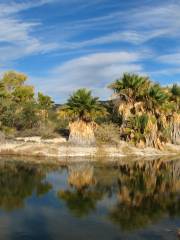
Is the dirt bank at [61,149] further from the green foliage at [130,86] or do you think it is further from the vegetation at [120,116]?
the green foliage at [130,86]

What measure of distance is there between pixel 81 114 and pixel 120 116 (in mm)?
9841

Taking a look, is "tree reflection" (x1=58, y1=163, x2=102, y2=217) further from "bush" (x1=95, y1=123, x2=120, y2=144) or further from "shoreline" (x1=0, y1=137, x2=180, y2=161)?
"bush" (x1=95, y1=123, x2=120, y2=144)

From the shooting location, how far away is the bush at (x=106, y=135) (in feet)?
189

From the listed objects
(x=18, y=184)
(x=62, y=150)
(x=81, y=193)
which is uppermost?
(x=62, y=150)

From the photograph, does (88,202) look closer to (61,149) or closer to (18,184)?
(18,184)

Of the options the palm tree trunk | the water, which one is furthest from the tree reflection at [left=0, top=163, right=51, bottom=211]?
the palm tree trunk

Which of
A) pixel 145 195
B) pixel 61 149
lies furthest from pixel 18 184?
pixel 61 149

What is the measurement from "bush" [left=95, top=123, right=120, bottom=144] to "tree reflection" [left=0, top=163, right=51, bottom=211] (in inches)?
649

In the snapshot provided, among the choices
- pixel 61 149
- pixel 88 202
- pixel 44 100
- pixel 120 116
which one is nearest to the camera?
pixel 88 202

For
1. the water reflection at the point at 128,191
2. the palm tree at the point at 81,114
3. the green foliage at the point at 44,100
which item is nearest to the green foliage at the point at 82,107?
the palm tree at the point at 81,114

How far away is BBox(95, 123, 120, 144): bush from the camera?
57.6m

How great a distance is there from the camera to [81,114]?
56719mm

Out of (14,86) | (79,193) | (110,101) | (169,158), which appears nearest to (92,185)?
(79,193)

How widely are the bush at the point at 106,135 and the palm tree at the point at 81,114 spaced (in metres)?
1.86
